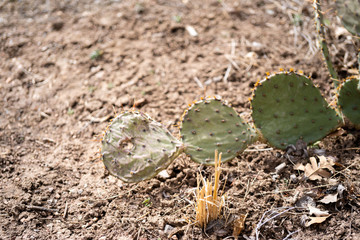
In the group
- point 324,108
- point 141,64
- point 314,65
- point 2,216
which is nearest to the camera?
point 2,216

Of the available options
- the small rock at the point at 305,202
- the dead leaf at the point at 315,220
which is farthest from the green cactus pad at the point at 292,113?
the dead leaf at the point at 315,220

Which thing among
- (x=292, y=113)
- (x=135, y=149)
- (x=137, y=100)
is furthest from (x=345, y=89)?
(x=137, y=100)

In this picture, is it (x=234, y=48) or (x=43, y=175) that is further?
(x=234, y=48)

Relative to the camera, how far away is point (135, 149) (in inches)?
87.0

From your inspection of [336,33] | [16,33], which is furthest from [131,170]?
[16,33]

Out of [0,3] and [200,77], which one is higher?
[0,3]

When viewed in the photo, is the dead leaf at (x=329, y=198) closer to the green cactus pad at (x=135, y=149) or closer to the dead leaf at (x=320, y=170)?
the dead leaf at (x=320, y=170)

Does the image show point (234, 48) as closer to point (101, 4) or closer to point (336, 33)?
point (336, 33)

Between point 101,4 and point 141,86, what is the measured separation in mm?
1548

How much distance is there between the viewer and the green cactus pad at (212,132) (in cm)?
231

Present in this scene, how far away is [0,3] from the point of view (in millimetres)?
4363

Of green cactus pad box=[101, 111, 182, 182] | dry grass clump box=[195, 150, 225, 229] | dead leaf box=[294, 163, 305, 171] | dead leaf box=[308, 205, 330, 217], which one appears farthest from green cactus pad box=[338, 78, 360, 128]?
green cactus pad box=[101, 111, 182, 182]

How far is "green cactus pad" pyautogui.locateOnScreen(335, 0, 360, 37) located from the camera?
262cm

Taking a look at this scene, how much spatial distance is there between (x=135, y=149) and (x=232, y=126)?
0.65 m
